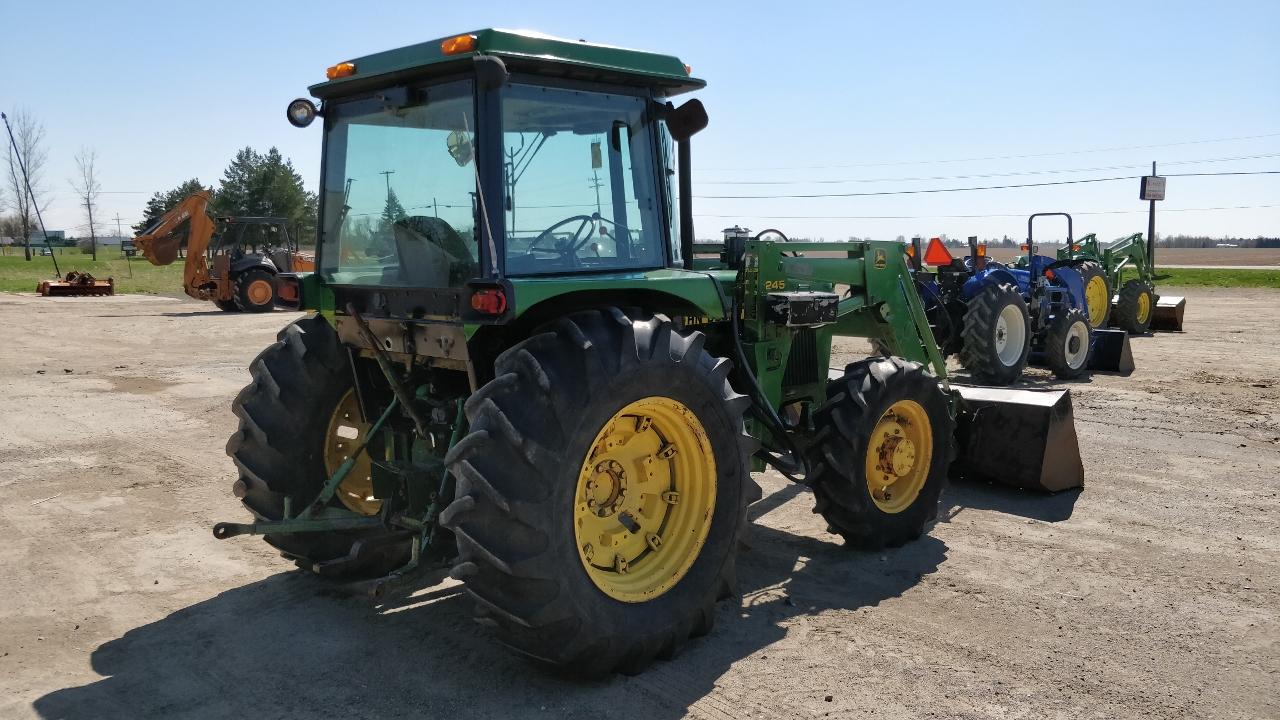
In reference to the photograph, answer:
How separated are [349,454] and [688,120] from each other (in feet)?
8.35

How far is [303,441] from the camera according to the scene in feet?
16.8

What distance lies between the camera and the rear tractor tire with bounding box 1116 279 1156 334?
17656 mm

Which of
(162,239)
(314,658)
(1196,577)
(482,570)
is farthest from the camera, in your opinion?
(162,239)

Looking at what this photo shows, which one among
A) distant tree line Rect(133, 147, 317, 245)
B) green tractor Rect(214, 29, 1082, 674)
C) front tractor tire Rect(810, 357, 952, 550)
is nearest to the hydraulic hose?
green tractor Rect(214, 29, 1082, 674)

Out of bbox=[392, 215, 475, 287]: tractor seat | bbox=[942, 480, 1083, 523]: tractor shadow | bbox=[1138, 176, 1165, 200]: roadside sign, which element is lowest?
bbox=[942, 480, 1083, 523]: tractor shadow

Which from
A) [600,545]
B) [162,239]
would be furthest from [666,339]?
[162,239]

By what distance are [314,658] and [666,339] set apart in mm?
2129

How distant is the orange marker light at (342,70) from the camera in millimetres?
4574

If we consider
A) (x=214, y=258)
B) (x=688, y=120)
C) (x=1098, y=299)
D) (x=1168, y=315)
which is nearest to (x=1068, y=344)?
(x=1098, y=299)

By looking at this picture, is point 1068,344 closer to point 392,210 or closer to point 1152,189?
point 392,210

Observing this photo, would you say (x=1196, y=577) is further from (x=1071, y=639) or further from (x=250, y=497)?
(x=250, y=497)

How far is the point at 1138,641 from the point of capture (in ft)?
14.8

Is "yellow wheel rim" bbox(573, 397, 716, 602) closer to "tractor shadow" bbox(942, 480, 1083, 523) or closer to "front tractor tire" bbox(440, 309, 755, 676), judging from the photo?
"front tractor tire" bbox(440, 309, 755, 676)

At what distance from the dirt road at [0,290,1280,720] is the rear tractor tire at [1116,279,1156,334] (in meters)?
9.80
